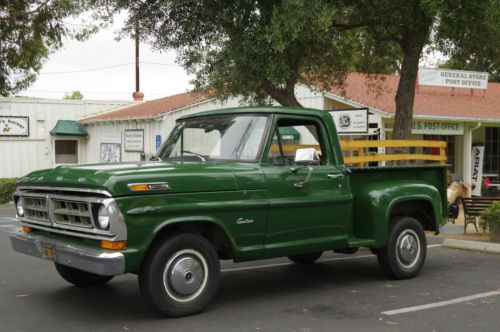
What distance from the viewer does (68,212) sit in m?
6.06

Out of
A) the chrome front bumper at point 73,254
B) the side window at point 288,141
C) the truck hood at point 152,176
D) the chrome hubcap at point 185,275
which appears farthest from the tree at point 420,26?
the chrome front bumper at point 73,254

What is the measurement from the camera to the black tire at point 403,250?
312 inches

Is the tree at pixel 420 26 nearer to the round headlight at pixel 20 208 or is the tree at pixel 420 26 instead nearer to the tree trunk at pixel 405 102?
the tree trunk at pixel 405 102

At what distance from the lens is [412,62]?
1265cm

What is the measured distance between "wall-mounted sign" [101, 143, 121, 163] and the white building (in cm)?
182

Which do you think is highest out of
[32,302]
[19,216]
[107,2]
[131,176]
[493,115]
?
A: [107,2]

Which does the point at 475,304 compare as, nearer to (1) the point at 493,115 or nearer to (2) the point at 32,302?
(2) the point at 32,302

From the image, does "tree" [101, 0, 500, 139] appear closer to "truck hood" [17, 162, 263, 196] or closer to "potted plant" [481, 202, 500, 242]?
"potted plant" [481, 202, 500, 242]

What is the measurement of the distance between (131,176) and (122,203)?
27 cm

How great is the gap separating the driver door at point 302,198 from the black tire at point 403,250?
83 centimetres

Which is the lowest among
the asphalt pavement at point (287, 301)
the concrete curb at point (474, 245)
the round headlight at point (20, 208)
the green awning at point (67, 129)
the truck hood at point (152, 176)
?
the asphalt pavement at point (287, 301)

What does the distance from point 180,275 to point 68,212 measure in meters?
1.22

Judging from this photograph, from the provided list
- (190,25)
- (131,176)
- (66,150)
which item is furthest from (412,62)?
(66,150)

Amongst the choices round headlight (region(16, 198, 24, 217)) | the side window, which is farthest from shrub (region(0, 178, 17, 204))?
the side window
